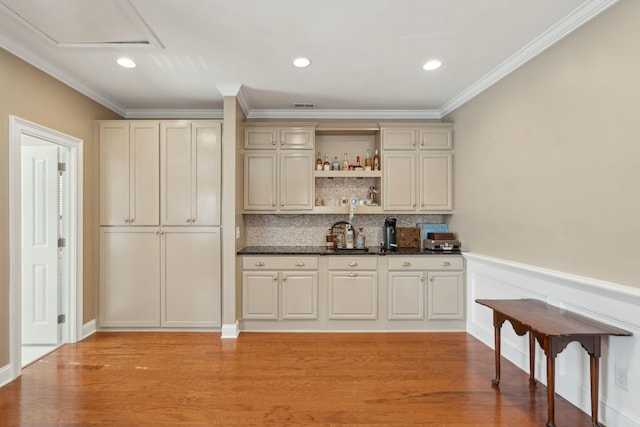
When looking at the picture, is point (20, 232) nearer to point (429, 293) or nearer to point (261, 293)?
point (261, 293)

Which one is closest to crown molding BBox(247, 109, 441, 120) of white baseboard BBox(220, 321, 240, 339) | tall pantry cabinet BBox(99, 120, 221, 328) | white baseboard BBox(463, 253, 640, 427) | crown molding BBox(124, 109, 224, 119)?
crown molding BBox(124, 109, 224, 119)

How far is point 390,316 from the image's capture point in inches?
151

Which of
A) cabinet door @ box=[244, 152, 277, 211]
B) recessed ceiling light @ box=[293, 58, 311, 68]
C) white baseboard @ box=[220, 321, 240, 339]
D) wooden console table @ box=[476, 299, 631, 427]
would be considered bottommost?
white baseboard @ box=[220, 321, 240, 339]

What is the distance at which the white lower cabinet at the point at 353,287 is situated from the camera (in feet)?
12.5

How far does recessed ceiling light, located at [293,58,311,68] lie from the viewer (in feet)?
9.61

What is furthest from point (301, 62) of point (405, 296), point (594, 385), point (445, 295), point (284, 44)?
point (594, 385)

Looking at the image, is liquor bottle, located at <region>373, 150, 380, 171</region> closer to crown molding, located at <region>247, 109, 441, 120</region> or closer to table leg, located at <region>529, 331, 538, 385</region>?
crown molding, located at <region>247, 109, 441, 120</region>

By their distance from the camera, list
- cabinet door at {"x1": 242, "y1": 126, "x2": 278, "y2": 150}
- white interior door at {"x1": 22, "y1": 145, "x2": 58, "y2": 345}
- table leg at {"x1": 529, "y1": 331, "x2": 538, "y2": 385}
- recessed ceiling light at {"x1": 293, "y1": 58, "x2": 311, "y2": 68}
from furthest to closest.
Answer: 1. cabinet door at {"x1": 242, "y1": 126, "x2": 278, "y2": 150}
2. white interior door at {"x1": 22, "y1": 145, "x2": 58, "y2": 345}
3. recessed ceiling light at {"x1": 293, "y1": 58, "x2": 311, "y2": 68}
4. table leg at {"x1": 529, "y1": 331, "x2": 538, "y2": 385}

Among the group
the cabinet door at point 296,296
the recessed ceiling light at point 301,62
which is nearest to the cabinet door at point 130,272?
the cabinet door at point 296,296

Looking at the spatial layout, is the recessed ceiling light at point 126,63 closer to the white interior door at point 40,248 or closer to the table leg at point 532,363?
the white interior door at point 40,248

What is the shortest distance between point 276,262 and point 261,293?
39 centimetres

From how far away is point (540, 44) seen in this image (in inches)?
102

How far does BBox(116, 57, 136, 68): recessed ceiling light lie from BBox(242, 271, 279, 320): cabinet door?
7.63 ft

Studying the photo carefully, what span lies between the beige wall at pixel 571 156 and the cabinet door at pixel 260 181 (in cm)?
237
